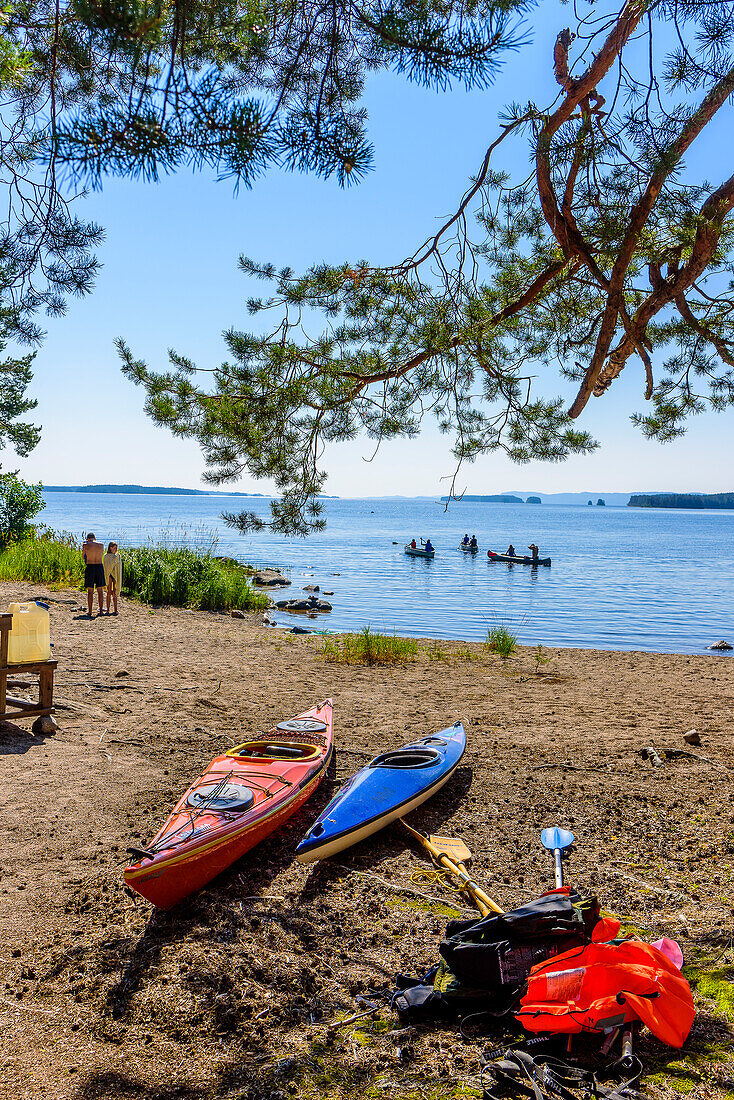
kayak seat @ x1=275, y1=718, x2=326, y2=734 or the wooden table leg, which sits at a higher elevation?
the wooden table leg

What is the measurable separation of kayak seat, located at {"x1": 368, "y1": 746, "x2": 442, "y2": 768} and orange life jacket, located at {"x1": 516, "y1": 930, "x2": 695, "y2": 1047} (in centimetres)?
232

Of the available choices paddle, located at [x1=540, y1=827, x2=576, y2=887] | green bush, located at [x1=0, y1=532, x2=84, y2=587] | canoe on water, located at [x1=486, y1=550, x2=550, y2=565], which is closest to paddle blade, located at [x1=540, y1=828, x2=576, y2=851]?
paddle, located at [x1=540, y1=827, x2=576, y2=887]

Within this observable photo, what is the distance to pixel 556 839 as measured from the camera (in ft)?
12.3

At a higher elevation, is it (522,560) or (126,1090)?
(126,1090)

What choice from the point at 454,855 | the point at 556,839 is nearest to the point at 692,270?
the point at 556,839

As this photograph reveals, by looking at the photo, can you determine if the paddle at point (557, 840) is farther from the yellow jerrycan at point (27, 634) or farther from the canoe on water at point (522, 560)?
the canoe on water at point (522, 560)

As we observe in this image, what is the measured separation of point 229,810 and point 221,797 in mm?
152

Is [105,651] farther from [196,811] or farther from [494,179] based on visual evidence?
[494,179]

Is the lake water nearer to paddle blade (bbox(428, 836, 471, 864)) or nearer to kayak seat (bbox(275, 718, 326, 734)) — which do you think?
kayak seat (bbox(275, 718, 326, 734))

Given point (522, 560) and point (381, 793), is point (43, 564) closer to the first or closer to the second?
point (381, 793)

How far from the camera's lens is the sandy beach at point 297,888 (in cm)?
243

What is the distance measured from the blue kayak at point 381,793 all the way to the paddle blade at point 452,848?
0.29m

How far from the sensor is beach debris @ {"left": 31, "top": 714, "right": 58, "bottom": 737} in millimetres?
5676

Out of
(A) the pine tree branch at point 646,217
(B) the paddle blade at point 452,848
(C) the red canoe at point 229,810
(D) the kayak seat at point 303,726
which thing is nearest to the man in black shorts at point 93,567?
(D) the kayak seat at point 303,726
